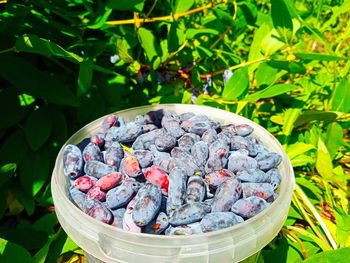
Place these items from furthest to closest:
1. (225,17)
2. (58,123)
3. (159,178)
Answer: (225,17) → (58,123) → (159,178)

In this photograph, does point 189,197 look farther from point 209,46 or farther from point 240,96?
point 209,46

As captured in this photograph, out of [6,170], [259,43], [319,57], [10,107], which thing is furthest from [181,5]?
[6,170]

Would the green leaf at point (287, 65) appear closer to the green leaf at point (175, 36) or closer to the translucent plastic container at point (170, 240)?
the green leaf at point (175, 36)

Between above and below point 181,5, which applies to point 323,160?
below

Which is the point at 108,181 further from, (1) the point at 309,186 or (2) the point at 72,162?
(1) the point at 309,186

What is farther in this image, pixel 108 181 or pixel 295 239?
pixel 295 239

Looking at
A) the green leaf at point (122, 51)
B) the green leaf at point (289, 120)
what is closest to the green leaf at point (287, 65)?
the green leaf at point (289, 120)

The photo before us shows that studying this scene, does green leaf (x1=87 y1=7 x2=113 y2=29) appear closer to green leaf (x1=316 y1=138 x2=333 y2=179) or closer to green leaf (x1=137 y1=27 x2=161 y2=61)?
green leaf (x1=137 y1=27 x2=161 y2=61)
